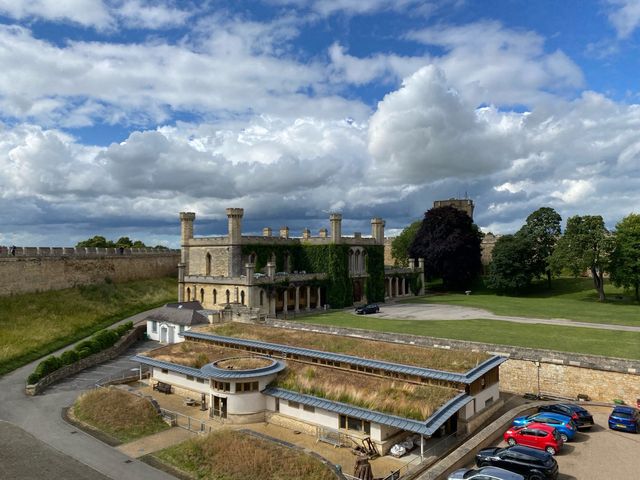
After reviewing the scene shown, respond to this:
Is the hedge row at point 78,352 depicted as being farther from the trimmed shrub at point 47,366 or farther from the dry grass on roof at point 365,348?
the dry grass on roof at point 365,348

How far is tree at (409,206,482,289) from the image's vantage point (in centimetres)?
7206

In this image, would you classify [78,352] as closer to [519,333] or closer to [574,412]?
[574,412]

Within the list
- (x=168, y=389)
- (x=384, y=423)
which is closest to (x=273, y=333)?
(x=168, y=389)

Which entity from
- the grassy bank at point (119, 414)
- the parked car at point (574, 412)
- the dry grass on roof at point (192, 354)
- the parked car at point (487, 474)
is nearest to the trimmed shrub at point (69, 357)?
the dry grass on roof at point (192, 354)

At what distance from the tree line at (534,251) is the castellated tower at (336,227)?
20.9m

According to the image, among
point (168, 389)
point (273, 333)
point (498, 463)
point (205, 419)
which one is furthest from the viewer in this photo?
point (273, 333)

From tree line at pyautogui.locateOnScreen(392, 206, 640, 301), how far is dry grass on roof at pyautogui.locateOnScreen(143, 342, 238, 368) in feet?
150

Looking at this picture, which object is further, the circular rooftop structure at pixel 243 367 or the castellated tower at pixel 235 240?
the castellated tower at pixel 235 240

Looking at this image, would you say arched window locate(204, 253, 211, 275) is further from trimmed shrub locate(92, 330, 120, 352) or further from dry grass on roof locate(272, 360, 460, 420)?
dry grass on roof locate(272, 360, 460, 420)

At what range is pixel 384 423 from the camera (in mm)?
20578

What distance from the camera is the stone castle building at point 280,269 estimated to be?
5053cm

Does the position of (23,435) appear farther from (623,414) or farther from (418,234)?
(418,234)

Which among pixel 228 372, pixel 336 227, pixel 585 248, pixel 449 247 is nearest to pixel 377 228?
pixel 336 227

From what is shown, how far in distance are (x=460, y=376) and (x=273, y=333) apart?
45.5 feet
